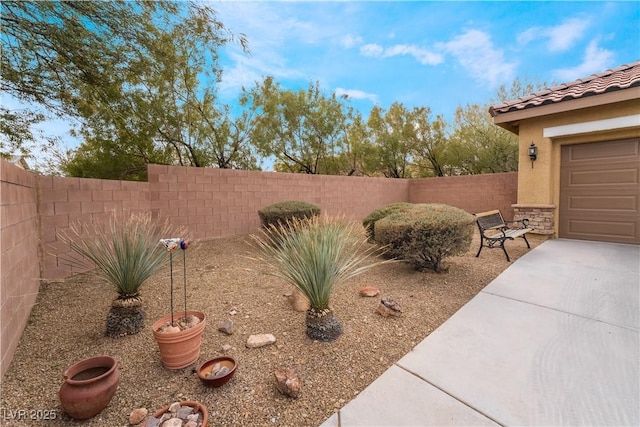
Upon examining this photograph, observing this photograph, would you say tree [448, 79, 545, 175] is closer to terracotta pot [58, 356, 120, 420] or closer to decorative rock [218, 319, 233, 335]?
decorative rock [218, 319, 233, 335]

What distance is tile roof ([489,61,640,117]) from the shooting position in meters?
5.37

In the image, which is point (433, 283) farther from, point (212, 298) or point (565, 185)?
point (565, 185)

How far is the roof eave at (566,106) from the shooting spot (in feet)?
17.1

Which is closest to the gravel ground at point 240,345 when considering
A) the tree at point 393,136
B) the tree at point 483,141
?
the tree at point 483,141

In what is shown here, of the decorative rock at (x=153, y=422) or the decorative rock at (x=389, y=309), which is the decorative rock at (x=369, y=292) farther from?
the decorative rock at (x=153, y=422)

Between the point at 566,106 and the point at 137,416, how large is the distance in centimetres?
832

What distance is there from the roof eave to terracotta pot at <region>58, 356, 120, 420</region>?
833cm

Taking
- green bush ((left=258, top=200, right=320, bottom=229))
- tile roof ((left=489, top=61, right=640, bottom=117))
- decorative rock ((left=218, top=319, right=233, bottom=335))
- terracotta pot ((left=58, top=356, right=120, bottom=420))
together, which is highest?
tile roof ((left=489, top=61, right=640, bottom=117))

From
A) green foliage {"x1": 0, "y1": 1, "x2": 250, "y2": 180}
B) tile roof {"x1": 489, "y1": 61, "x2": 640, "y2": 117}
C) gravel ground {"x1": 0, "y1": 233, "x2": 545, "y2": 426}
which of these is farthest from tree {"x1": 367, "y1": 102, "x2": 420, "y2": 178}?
gravel ground {"x1": 0, "y1": 233, "x2": 545, "y2": 426}

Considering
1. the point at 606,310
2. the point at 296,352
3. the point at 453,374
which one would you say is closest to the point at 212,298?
the point at 296,352

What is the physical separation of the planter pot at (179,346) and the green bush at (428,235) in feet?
9.84

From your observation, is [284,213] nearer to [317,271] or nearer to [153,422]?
[317,271]

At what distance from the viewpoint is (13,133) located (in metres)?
4.66

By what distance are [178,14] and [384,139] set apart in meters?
10.8
